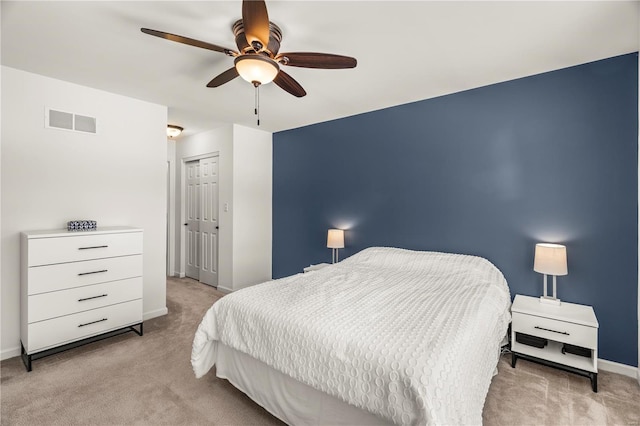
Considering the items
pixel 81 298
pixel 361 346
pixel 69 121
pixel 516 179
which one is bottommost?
pixel 81 298

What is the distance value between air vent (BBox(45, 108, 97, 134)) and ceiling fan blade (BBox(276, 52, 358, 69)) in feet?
7.43

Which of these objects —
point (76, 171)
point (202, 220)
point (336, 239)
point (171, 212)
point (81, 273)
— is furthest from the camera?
point (171, 212)

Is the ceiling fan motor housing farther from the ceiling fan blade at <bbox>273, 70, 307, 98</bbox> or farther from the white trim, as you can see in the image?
the white trim

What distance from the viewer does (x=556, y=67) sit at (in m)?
2.55

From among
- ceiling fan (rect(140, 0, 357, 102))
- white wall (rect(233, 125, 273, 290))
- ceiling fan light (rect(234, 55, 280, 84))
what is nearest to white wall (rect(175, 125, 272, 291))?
white wall (rect(233, 125, 273, 290))

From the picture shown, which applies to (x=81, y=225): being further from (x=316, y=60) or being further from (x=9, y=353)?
(x=316, y=60)

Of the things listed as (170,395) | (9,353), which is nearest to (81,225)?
(9,353)

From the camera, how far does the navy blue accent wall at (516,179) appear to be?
2.38 m

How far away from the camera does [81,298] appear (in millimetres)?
2604

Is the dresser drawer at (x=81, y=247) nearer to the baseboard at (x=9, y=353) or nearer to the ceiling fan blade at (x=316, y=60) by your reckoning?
the baseboard at (x=9, y=353)

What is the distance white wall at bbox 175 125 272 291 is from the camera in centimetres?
441

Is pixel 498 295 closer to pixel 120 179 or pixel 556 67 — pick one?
pixel 556 67

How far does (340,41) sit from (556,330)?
102 inches

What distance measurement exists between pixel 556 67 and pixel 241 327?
10.4 ft
